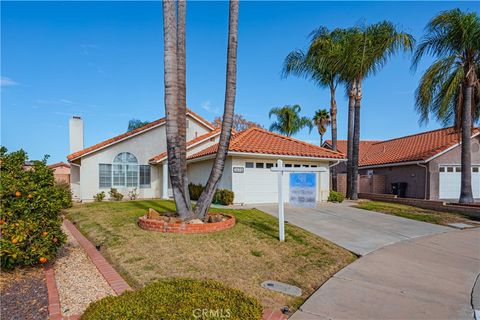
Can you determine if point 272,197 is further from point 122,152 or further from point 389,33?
point 389,33

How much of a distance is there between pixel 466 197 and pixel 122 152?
20527 millimetres

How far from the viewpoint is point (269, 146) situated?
15797 mm

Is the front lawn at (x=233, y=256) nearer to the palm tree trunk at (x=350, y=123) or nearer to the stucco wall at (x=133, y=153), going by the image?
the stucco wall at (x=133, y=153)

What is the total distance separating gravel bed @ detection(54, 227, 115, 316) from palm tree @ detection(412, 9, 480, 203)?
56.3ft

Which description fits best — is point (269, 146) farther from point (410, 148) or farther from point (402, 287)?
point (410, 148)

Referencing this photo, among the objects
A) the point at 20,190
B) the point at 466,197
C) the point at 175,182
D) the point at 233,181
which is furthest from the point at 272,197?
the point at 20,190

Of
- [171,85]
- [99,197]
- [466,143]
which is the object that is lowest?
[99,197]

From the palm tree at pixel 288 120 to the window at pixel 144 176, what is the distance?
2213 cm

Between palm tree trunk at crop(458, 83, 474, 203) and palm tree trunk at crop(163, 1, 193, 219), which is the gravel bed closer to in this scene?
palm tree trunk at crop(163, 1, 193, 219)

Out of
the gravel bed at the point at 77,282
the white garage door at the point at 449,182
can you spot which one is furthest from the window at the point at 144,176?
the white garage door at the point at 449,182

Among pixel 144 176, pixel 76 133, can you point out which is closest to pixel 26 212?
pixel 144 176

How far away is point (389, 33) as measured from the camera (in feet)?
55.9

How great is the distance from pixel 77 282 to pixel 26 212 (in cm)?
163

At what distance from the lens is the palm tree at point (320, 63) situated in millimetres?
19406
